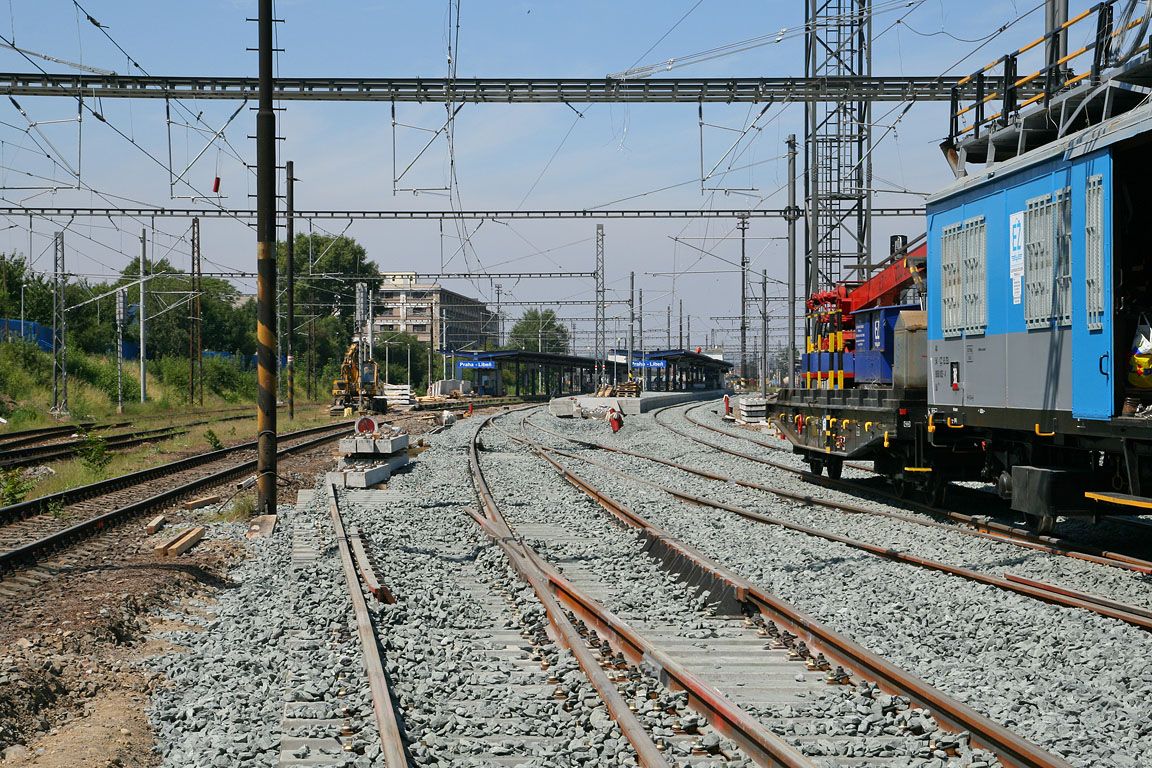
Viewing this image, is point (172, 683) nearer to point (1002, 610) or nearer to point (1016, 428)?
point (1002, 610)

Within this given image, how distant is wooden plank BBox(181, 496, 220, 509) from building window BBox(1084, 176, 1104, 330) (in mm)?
12301

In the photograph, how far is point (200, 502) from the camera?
1616 cm

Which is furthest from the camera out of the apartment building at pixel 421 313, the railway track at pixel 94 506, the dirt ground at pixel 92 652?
the apartment building at pixel 421 313

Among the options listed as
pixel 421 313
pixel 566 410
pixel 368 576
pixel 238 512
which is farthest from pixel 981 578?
pixel 421 313

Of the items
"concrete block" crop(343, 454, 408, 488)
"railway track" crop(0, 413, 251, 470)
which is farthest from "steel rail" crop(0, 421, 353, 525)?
"concrete block" crop(343, 454, 408, 488)

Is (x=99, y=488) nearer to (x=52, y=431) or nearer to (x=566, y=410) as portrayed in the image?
(x=52, y=431)

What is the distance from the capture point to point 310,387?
6731 cm

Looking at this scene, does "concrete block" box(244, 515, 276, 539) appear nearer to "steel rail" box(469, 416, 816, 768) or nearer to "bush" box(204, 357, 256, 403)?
"steel rail" box(469, 416, 816, 768)

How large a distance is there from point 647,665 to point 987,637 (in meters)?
2.62

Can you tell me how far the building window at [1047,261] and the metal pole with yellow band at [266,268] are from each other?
9690 millimetres

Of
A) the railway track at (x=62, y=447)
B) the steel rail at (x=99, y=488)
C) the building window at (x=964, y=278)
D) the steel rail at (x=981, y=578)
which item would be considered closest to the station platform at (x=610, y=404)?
the railway track at (x=62, y=447)

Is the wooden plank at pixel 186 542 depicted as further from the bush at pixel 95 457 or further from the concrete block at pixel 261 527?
the bush at pixel 95 457

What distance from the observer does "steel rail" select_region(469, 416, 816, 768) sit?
4.87m

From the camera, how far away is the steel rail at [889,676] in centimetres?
478
